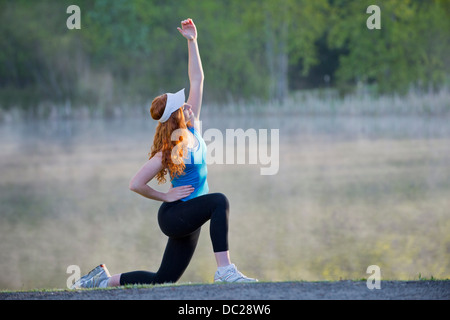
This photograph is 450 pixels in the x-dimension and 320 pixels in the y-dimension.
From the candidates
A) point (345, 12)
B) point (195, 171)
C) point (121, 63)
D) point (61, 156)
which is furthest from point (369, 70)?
point (195, 171)

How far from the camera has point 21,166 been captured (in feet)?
56.7

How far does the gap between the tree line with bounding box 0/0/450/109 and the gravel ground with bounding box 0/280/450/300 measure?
3270 centimetres

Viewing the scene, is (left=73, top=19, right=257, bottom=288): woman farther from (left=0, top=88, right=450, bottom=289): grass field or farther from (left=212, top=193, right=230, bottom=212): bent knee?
(left=0, top=88, right=450, bottom=289): grass field

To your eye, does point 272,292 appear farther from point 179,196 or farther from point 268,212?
point 268,212

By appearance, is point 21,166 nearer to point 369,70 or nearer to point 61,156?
point 61,156

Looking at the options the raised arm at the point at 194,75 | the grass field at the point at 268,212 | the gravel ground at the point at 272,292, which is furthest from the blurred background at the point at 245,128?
the gravel ground at the point at 272,292

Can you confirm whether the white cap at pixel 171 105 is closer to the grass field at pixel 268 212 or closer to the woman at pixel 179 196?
the woman at pixel 179 196

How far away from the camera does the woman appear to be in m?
4.56

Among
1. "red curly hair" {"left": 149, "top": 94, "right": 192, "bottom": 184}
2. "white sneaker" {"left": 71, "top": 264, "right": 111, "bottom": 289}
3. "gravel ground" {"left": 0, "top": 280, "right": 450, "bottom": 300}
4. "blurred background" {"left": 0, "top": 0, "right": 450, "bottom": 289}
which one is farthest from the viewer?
"blurred background" {"left": 0, "top": 0, "right": 450, "bottom": 289}

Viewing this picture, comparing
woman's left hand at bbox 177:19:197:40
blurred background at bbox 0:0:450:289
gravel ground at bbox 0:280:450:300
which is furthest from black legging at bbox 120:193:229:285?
blurred background at bbox 0:0:450:289

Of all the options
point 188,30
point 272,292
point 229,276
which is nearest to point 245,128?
point 188,30

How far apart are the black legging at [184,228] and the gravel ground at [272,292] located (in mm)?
422

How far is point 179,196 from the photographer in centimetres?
472
